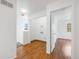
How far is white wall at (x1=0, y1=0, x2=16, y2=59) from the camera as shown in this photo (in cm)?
256

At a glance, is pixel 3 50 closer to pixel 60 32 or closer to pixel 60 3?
pixel 60 32

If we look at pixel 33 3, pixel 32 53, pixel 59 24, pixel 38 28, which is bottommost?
pixel 32 53

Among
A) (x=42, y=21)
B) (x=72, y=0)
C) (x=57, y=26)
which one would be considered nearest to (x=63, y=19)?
(x=57, y=26)

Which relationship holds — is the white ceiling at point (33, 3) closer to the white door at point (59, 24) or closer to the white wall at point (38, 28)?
the white door at point (59, 24)

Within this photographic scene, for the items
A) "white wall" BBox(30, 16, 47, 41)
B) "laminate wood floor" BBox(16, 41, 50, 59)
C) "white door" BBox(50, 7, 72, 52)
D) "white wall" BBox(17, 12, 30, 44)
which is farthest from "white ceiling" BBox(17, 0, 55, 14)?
"white wall" BBox(30, 16, 47, 41)

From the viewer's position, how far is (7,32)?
2787 mm

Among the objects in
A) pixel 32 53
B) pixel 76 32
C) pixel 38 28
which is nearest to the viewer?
pixel 76 32

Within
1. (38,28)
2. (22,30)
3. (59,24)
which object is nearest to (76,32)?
(59,24)

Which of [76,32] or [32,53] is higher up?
[76,32]

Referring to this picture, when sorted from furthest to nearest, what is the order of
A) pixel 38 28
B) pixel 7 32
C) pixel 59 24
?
pixel 38 28, pixel 59 24, pixel 7 32

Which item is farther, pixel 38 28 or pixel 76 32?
pixel 38 28

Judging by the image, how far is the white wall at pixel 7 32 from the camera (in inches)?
101

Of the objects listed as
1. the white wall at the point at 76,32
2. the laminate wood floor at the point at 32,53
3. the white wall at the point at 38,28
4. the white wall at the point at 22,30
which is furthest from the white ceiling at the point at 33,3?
the white wall at the point at 38,28

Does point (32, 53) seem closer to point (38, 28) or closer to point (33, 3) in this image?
point (33, 3)
